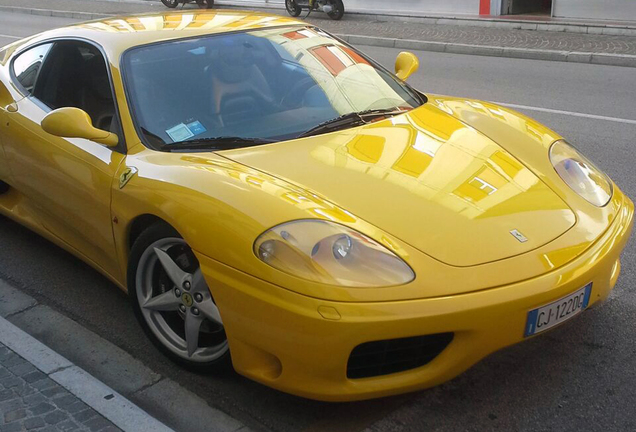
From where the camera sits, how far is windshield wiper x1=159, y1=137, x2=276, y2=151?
11.5ft

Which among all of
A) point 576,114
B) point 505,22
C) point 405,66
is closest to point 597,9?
point 505,22

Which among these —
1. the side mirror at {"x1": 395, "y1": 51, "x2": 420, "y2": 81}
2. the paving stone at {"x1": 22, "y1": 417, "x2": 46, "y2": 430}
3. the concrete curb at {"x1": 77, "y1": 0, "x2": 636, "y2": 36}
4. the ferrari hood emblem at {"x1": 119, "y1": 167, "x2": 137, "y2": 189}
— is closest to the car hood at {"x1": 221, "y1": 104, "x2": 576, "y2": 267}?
the ferrari hood emblem at {"x1": 119, "y1": 167, "x2": 137, "y2": 189}

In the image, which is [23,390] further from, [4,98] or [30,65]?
[30,65]

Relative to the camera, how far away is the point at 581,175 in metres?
3.57

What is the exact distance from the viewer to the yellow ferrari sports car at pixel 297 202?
2746 mm

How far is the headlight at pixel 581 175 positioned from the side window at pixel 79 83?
79.9 inches

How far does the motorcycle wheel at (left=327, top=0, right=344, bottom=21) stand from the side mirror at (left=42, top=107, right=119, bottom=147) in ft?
45.8

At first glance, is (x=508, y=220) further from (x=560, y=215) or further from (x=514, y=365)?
(x=514, y=365)

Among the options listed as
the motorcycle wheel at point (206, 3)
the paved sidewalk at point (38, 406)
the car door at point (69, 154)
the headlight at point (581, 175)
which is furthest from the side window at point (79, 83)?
the motorcycle wheel at point (206, 3)

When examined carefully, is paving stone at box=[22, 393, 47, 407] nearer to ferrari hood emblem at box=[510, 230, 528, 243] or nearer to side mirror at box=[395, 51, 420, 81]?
ferrari hood emblem at box=[510, 230, 528, 243]

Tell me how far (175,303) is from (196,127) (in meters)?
0.83

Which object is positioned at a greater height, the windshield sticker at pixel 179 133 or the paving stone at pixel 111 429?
the windshield sticker at pixel 179 133

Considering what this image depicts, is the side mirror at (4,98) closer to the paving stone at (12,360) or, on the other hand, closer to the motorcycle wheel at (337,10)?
the paving stone at (12,360)

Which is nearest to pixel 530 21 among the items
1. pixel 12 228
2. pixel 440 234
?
pixel 12 228
